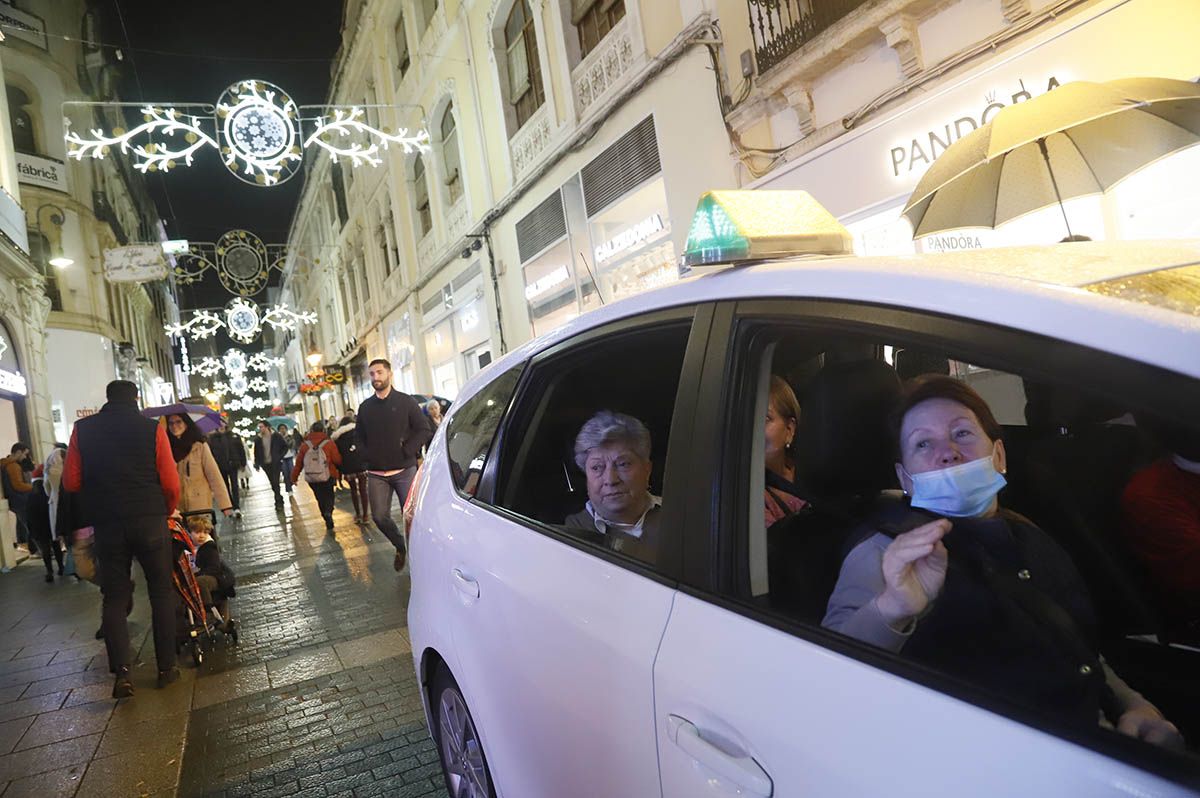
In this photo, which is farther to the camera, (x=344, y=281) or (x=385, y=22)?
(x=344, y=281)

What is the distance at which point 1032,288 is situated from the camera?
1.06m

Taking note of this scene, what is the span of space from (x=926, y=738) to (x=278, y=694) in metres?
4.48

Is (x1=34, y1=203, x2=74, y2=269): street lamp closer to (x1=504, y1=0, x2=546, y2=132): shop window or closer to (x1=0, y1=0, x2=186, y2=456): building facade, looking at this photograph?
(x1=0, y1=0, x2=186, y2=456): building facade

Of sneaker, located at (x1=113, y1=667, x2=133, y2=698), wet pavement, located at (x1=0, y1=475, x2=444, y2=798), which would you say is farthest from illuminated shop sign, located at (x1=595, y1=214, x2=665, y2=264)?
sneaker, located at (x1=113, y1=667, x2=133, y2=698)

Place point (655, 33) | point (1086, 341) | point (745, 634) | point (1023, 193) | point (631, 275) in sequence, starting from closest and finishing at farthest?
1. point (1086, 341)
2. point (745, 634)
3. point (1023, 193)
4. point (655, 33)
5. point (631, 275)

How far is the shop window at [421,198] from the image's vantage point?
21.4m

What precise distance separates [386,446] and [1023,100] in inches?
245

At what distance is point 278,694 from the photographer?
4559 millimetres

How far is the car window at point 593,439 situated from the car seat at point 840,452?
54 centimetres

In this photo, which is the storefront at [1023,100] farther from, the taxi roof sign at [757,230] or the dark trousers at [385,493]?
the dark trousers at [385,493]

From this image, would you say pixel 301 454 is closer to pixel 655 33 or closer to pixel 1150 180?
pixel 655 33

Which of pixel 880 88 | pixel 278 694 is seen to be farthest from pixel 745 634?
pixel 880 88

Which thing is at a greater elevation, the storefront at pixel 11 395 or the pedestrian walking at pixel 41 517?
the storefront at pixel 11 395

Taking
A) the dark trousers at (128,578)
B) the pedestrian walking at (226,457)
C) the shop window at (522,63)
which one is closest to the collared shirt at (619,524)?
the dark trousers at (128,578)
